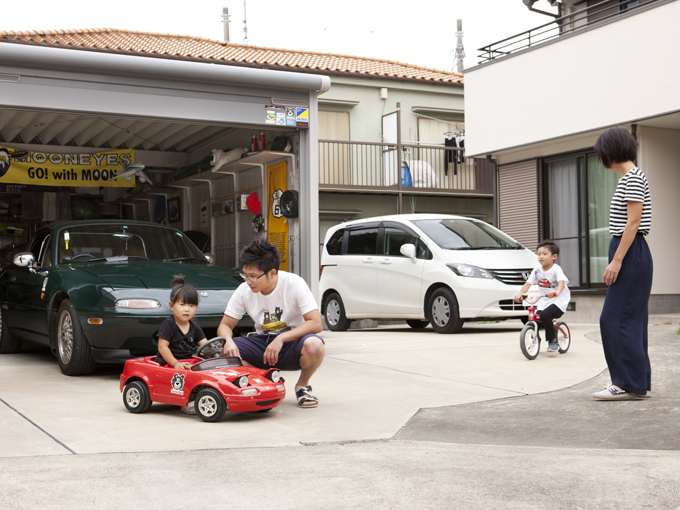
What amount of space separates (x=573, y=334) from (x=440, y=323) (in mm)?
1842

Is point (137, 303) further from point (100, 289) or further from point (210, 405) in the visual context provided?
point (210, 405)

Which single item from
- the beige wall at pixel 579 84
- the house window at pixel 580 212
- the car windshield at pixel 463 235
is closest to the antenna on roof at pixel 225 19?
the beige wall at pixel 579 84

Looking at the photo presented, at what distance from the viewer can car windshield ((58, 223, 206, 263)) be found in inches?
324

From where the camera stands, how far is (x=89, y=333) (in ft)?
22.3

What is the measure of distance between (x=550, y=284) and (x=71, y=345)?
15.6 feet

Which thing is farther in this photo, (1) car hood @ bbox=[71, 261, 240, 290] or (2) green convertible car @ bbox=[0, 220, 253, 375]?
(1) car hood @ bbox=[71, 261, 240, 290]

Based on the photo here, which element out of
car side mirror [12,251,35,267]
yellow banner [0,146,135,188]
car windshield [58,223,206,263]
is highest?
yellow banner [0,146,135,188]

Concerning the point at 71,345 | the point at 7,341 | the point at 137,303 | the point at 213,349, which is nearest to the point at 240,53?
the point at 7,341

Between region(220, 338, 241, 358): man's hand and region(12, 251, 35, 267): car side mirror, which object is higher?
region(12, 251, 35, 267): car side mirror

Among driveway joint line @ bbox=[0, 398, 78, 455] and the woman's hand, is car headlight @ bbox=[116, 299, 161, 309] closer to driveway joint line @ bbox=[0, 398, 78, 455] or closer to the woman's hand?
driveway joint line @ bbox=[0, 398, 78, 455]

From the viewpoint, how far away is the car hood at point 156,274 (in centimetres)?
708

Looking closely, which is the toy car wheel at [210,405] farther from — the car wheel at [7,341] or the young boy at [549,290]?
the car wheel at [7,341]

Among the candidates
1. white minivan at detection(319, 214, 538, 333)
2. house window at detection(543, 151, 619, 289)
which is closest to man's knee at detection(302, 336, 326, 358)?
white minivan at detection(319, 214, 538, 333)

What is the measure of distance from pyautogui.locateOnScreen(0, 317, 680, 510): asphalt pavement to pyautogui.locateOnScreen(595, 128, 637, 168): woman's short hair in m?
1.64
